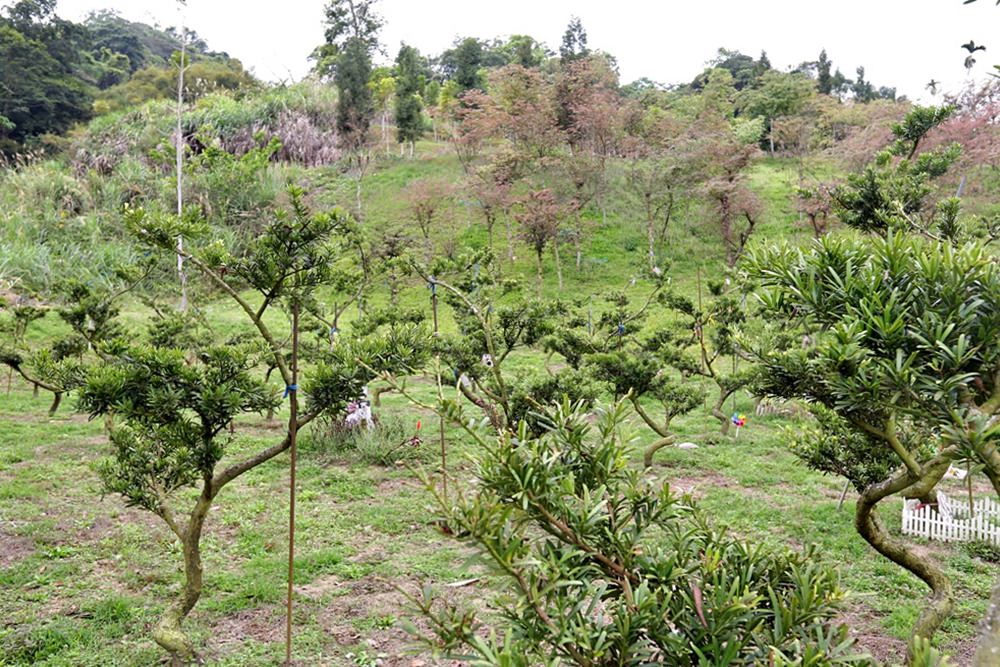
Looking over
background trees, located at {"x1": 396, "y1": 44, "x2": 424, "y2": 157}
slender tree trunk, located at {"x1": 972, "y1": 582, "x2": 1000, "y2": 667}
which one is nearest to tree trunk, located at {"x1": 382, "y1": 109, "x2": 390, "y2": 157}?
background trees, located at {"x1": 396, "y1": 44, "x2": 424, "y2": 157}

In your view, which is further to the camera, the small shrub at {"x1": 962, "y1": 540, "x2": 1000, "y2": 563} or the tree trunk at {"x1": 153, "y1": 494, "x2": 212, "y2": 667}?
the small shrub at {"x1": 962, "y1": 540, "x2": 1000, "y2": 563}

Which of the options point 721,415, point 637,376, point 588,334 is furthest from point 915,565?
point 721,415

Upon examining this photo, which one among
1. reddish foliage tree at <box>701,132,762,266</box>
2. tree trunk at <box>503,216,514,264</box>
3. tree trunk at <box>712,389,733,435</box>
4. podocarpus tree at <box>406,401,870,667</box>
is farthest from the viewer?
tree trunk at <box>503,216,514,264</box>

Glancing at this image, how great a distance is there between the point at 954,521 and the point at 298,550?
5.11 metres

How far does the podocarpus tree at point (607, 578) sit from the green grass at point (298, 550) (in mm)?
138

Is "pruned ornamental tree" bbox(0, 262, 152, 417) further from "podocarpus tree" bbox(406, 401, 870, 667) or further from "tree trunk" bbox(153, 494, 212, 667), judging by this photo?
"podocarpus tree" bbox(406, 401, 870, 667)

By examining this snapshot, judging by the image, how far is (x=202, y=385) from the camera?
3.12 m

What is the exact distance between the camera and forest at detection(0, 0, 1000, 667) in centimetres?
143

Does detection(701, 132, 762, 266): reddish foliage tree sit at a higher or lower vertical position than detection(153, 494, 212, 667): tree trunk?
higher

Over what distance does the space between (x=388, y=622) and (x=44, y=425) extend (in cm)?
713

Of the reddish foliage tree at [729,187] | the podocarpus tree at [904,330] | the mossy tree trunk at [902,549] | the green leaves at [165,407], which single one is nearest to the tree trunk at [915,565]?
the mossy tree trunk at [902,549]

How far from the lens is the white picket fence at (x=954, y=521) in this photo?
5129 millimetres

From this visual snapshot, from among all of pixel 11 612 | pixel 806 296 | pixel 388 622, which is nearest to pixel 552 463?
pixel 806 296

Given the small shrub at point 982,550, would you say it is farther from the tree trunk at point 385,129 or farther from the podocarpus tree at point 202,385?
the tree trunk at point 385,129
